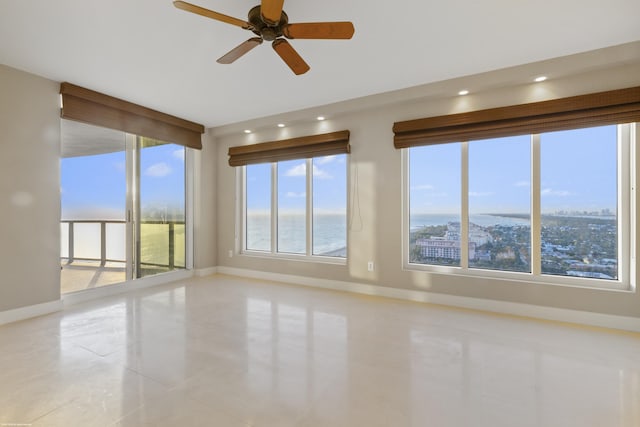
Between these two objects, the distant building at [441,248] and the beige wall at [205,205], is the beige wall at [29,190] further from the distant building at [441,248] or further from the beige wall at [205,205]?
the distant building at [441,248]

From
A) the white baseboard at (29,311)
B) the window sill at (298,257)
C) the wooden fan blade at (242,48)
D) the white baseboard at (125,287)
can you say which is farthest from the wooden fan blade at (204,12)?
the white baseboard at (125,287)

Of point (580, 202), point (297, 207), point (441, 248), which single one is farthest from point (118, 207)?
point (580, 202)

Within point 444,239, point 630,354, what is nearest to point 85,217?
point 444,239

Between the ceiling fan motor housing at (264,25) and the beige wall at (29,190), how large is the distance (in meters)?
2.91

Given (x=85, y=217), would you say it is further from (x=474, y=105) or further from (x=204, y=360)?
(x=474, y=105)

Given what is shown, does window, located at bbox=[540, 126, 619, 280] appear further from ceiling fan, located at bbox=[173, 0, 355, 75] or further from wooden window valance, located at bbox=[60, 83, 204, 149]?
wooden window valance, located at bbox=[60, 83, 204, 149]

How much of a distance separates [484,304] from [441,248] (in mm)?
785

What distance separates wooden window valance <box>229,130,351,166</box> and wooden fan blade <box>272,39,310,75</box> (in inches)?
73.8

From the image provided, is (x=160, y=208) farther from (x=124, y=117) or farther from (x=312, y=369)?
(x=312, y=369)

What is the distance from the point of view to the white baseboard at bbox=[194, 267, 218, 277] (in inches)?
211

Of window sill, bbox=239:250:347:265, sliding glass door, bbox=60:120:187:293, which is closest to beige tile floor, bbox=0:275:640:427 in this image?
window sill, bbox=239:250:347:265

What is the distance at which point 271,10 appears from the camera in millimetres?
1837

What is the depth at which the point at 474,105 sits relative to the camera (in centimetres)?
353

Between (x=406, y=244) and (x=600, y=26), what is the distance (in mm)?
2707
